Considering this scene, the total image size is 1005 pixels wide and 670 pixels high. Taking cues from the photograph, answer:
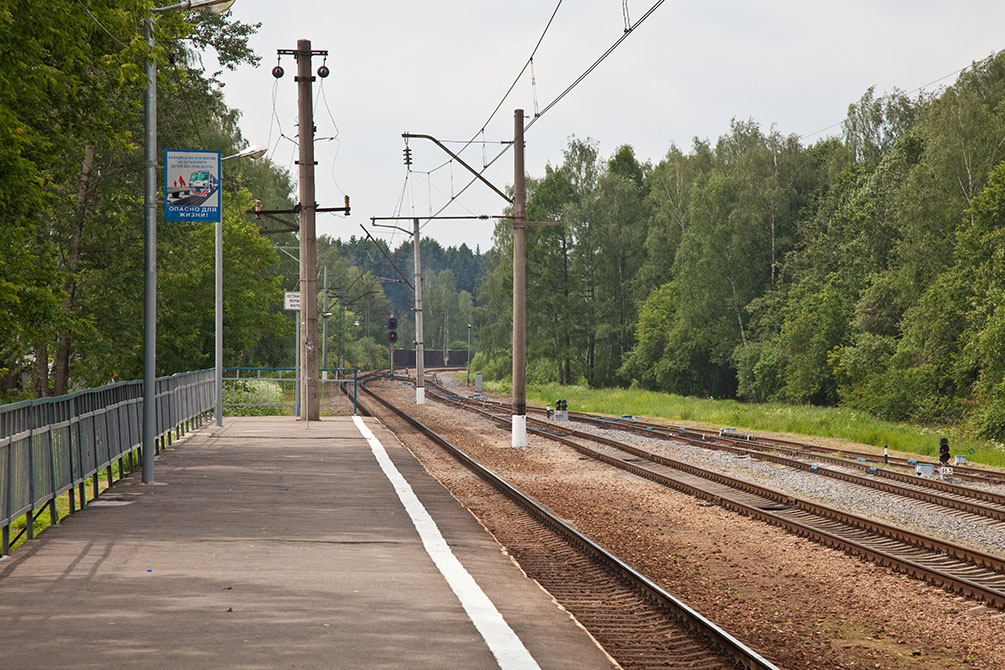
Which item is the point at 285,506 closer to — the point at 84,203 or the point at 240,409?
the point at 84,203

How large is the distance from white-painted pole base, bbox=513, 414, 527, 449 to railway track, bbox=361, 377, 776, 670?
41.2 feet

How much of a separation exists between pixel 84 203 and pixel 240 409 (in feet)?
37.7

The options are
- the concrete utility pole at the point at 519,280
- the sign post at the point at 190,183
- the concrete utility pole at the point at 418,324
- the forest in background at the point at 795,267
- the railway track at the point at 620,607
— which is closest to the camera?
the railway track at the point at 620,607

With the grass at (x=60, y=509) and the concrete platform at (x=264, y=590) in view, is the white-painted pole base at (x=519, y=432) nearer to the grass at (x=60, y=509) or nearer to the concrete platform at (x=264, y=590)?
the grass at (x=60, y=509)

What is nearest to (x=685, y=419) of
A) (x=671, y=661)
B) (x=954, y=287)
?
(x=954, y=287)

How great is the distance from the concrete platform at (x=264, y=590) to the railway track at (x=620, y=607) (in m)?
0.43

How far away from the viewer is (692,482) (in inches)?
823

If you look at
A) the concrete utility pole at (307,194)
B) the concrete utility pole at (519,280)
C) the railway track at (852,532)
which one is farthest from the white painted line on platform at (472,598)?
the concrete utility pole at (307,194)

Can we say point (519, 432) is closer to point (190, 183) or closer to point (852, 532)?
point (190, 183)

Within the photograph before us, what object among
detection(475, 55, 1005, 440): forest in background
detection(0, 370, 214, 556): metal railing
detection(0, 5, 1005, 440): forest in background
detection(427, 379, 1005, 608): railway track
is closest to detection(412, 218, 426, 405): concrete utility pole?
detection(0, 5, 1005, 440): forest in background

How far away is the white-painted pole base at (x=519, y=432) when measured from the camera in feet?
92.5

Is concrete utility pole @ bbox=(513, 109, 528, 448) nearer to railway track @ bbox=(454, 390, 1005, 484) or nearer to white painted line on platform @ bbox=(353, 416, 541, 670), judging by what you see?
railway track @ bbox=(454, 390, 1005, 484)

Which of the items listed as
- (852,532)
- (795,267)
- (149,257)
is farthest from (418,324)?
(852,532)

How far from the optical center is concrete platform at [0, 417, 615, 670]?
6.97m
